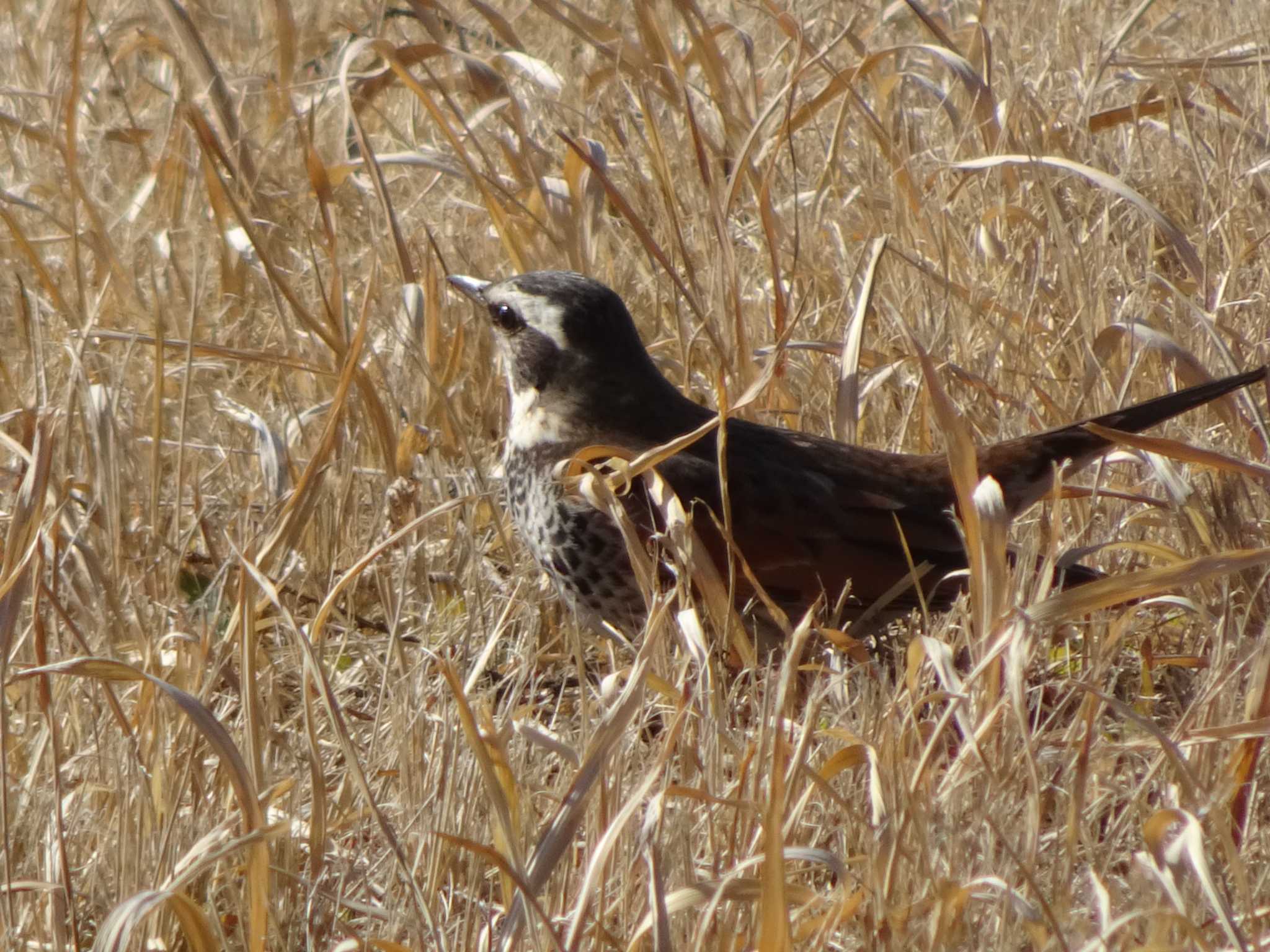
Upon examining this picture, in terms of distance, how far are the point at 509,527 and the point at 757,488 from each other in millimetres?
683

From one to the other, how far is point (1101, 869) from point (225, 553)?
1967 mm

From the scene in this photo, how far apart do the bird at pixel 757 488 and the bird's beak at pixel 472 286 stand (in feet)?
A: 0.75

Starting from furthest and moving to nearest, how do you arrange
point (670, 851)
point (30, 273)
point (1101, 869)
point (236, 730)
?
1. point (30, 273)
2. point (236, 730)
3. point (1101, 869)
4. point (670, 851)

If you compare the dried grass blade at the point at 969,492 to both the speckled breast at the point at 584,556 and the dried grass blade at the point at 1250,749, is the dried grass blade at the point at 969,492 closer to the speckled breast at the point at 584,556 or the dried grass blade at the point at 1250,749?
the dried grass blade at the point at 1250,749

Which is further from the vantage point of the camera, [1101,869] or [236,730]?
[236,730]

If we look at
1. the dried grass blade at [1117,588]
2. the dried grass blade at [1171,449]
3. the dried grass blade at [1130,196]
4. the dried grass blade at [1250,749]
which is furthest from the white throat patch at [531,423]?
the dried grass blade at [1250,749]

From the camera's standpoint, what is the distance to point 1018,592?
8.54 feet

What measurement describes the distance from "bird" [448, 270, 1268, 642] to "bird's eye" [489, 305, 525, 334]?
0.34ft

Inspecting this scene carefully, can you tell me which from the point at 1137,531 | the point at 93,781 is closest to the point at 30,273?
the point at 93,781

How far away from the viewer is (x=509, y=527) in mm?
3945

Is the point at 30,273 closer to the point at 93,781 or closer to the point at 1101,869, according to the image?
the point at 93,781

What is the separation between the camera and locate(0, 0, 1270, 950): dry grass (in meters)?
2.24

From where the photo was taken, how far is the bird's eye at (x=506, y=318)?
3.91 metres

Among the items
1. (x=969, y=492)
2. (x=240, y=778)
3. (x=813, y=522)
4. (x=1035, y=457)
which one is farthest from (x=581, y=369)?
(x=240, y=778)
